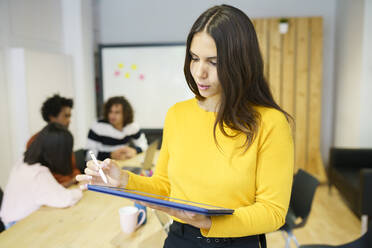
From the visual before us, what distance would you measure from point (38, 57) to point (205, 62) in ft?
12.3

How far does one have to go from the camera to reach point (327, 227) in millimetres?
3424

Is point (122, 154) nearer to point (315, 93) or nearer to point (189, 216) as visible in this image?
point (189, 216)

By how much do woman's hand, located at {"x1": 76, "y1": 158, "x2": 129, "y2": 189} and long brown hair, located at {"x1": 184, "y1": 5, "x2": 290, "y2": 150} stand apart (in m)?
0.33

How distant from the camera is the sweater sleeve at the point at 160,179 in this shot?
1.10 meters

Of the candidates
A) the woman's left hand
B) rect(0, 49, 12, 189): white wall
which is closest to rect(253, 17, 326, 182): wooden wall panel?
rect(0, 49, 12, 189): white wall

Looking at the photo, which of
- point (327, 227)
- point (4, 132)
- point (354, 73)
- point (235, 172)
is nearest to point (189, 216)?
point (235, 172)

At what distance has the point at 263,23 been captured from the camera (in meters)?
4.85

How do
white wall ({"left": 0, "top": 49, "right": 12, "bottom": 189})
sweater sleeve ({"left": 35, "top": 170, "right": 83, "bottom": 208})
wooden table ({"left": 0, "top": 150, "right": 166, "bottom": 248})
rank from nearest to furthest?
wooden table ({"left": 0, "top": 150, "right": 166, "bottom": 248}) < sweater sleeve ({"left": 35, "top": 170, "right": 83, "bottom": 208}) < white wall ({"left": 0, "top": 49, "right": 12, "bottom": 189})

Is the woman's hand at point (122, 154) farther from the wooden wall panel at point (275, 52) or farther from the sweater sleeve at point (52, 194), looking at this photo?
the wooden wall panel at point (275, 52)

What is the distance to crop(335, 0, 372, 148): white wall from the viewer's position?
4.13 meters

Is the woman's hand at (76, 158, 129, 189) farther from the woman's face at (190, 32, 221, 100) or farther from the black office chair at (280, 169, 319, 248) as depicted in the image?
the black office chair at (280, 169, 319, 248)

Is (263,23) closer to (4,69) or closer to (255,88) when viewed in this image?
(4,69)

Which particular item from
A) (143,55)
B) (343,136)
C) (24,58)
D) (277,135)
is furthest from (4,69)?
(343,136)

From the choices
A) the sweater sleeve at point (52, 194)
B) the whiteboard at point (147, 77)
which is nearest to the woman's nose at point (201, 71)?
the sweater sleeve at point (52, 194)
